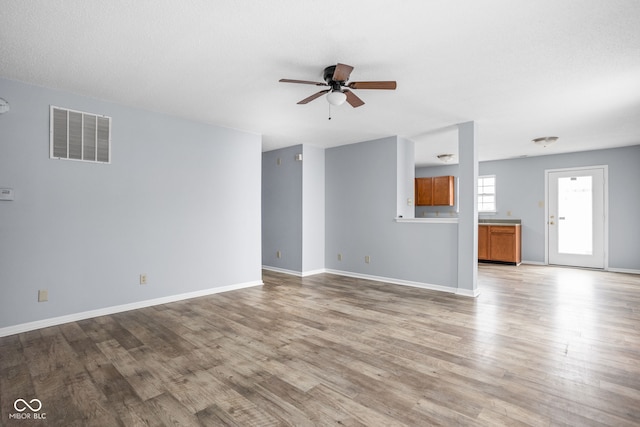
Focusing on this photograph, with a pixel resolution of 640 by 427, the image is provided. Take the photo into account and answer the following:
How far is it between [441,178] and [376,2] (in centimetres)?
710

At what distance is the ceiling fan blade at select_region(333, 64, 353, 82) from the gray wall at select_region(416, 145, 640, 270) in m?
6.46

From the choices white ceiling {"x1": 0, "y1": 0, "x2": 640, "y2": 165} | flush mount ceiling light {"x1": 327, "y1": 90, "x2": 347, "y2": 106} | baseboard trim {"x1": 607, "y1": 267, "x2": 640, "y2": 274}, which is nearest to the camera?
white ceiling {"x1": 0, "y1": 0, "x2": 640, "y2": 165}

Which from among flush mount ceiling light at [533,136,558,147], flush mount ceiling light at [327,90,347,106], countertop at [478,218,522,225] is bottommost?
countertop at [478,218,522,225]

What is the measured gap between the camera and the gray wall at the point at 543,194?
6.21m

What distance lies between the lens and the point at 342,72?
267 centimetres

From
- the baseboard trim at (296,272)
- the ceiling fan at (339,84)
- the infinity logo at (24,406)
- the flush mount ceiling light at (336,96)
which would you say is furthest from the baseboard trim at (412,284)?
the infinity logo at (24,406)

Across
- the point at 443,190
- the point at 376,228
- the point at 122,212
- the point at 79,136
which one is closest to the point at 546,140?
the point at 443,190

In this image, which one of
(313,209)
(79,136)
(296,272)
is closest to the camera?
(79,136)

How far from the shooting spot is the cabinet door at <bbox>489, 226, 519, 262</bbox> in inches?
280

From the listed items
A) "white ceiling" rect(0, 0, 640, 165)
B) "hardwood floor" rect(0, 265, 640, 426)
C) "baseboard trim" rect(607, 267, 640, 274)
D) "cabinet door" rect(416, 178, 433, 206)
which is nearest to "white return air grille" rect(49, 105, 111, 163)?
"white ceiling" rect(0, 0, 640, 165)

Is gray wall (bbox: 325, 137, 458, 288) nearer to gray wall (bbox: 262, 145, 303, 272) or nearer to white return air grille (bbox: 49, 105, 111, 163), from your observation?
gray wall (bbox: 262, 145, 303, 272)

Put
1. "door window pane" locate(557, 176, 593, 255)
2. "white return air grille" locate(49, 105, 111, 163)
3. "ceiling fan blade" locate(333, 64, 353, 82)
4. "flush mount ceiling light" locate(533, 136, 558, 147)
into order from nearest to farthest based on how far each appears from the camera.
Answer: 1. "ceiling fan blade" locate(333, 64, 353, 82)
2. "white return air grille" locate(49, 105, 111, 163)
3. "flush mount ceiling light" locate(533, 136, 558, 147)
4. "door window pane" locate(557, 176, 593, 255)

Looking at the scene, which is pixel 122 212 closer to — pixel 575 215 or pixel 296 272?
pixel 296 272

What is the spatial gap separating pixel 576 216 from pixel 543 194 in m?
0.75
